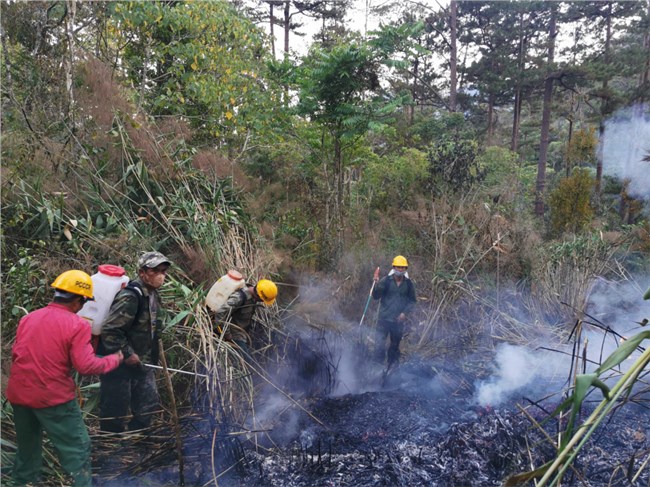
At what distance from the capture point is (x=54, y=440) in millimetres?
3555

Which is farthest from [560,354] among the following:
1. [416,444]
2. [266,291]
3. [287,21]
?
[287,21]

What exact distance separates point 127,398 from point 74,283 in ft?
5.33

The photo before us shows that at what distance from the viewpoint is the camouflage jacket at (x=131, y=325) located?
13.9 ft

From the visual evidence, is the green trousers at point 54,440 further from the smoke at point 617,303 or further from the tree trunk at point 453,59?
the tree trunk at point 453,59

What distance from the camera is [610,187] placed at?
1652 cm

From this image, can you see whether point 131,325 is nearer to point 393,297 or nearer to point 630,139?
point 393,297

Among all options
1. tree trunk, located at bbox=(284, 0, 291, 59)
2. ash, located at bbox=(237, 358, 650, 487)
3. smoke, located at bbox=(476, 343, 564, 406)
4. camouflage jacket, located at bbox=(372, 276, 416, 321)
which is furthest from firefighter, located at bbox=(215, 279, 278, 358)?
tree trunk, located at bbox=(284, 0, 291, 59)

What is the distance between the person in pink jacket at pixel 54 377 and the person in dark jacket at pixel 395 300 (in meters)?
4.44

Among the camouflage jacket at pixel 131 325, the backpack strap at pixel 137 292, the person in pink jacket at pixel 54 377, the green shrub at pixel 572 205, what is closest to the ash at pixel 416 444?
the camouflage jacket at pixel 131 325

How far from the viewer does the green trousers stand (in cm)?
353

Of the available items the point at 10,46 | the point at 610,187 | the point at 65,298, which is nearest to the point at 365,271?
the point at 65,298

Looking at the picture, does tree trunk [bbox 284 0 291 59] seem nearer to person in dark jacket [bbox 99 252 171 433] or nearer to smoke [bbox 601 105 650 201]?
smoke [bbox 601 105 650 201]

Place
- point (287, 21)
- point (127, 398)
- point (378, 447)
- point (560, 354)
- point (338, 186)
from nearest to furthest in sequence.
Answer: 1. point (127, 398)
2. point (378, 447)
3. point (560, 354)
4. point (338, 186)
5. point (287, 21)

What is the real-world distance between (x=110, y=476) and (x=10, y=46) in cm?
699
